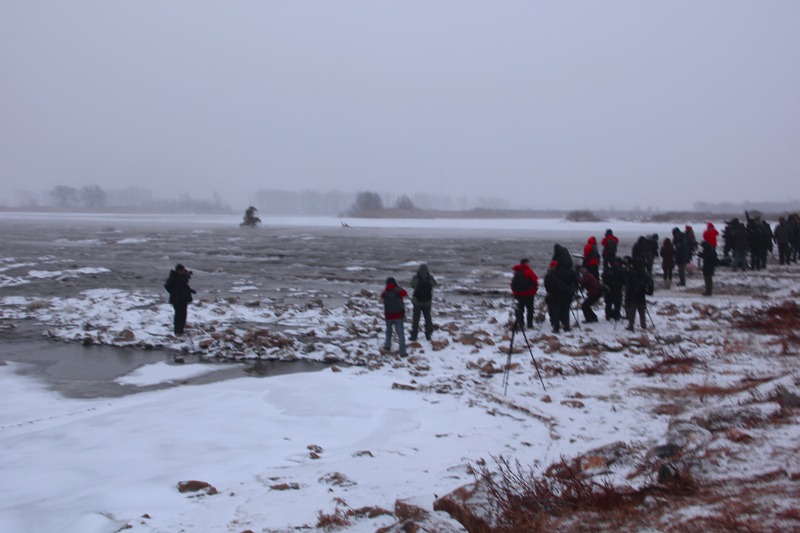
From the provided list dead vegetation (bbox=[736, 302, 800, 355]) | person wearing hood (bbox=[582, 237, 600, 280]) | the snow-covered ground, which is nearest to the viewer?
the snow-covered ground

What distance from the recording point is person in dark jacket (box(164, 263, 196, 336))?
11.9 m

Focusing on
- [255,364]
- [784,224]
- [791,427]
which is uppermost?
[784,224]

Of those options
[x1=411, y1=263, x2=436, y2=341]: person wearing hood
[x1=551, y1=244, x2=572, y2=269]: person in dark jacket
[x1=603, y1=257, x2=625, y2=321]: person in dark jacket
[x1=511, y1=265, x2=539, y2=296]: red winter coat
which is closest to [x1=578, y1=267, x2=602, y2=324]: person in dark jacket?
[x1=603, y1=257, x2=625, y2=321]: person in dark jacket

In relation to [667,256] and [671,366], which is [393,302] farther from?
[667,256]

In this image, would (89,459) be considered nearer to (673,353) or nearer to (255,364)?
(255,364)

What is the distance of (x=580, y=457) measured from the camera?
5.10 meters

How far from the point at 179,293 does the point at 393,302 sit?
5083 mm

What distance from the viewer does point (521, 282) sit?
1078 cm

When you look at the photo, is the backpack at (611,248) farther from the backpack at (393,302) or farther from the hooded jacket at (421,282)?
the backpack at (393,302)

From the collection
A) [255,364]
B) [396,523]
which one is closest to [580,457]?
[396,523]

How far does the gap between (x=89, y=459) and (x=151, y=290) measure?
1369cm

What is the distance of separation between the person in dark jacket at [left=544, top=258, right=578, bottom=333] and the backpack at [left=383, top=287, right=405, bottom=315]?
3.12 meters

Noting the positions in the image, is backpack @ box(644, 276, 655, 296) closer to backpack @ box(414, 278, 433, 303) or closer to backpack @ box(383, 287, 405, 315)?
backpack @ box(414, 278, 433, 303)

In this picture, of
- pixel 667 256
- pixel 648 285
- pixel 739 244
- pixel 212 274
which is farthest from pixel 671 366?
pixel 212 274
